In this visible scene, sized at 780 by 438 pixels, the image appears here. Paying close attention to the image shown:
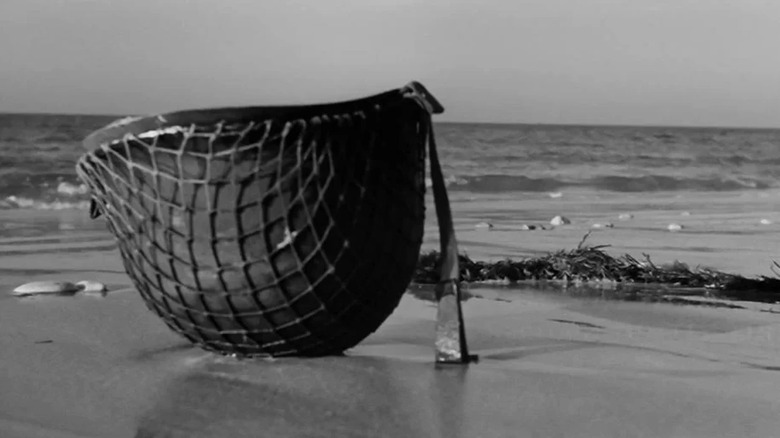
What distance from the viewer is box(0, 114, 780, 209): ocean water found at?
12695 millimetres

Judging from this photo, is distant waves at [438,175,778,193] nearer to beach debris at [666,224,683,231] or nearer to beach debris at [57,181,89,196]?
beach debris at [57,181,89,196]

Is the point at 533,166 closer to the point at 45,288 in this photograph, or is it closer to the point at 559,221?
the point at 559,221

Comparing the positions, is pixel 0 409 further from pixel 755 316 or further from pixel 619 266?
pixel 619 266

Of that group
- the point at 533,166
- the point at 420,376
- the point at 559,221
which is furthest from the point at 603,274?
the point at 533,166

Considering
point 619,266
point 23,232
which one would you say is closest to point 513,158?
point 23,232

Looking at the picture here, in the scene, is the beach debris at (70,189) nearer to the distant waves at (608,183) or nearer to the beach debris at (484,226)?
the distant waves at (608,183)

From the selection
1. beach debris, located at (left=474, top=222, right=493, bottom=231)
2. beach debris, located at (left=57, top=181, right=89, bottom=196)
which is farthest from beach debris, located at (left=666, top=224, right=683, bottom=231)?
beach debris, located at (left=57, top=181, right=89, bottom=196)

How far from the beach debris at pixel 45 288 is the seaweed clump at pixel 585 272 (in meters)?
1.44

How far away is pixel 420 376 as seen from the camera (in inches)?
110

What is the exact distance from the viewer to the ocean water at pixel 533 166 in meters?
12.7

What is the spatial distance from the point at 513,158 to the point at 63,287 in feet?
58.2

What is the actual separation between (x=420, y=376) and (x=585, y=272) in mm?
2161

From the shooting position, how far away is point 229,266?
8.30 feet

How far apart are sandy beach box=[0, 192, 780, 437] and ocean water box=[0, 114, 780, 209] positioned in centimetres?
680
